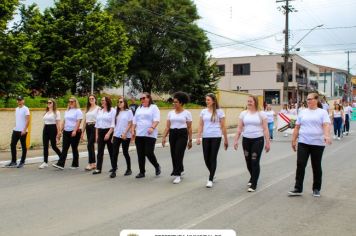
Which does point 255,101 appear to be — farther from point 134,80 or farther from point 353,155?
point 134,80

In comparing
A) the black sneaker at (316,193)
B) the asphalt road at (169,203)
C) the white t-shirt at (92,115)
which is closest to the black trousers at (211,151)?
the asphalt road at (169,203)

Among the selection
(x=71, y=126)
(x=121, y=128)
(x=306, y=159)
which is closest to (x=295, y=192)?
(x=306, y=159)

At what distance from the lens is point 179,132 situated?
9.24 meters

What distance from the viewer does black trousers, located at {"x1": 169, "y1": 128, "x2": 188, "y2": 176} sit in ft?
30.3

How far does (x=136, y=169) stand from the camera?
11.1 meters

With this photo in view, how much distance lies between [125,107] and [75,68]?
18329 millimetres

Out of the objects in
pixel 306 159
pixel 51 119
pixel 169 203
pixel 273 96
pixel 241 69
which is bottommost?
pixel 169 203

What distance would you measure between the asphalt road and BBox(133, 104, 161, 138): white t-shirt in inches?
37.4

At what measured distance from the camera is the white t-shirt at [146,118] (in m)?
9.51

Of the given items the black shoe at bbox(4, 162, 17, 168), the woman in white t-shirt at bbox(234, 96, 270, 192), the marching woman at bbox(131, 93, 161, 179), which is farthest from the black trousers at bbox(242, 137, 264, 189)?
the black shoe at bbox(4, 162, 17, 168)

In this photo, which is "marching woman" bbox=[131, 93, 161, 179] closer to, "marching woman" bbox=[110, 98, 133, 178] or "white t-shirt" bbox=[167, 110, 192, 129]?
"marching woman" bbox=[110, 98, 133, 178]

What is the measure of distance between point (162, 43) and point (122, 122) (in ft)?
94.2

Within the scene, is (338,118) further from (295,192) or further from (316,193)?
(295,192)

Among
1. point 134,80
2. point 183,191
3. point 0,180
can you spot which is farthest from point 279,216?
point 134,80
